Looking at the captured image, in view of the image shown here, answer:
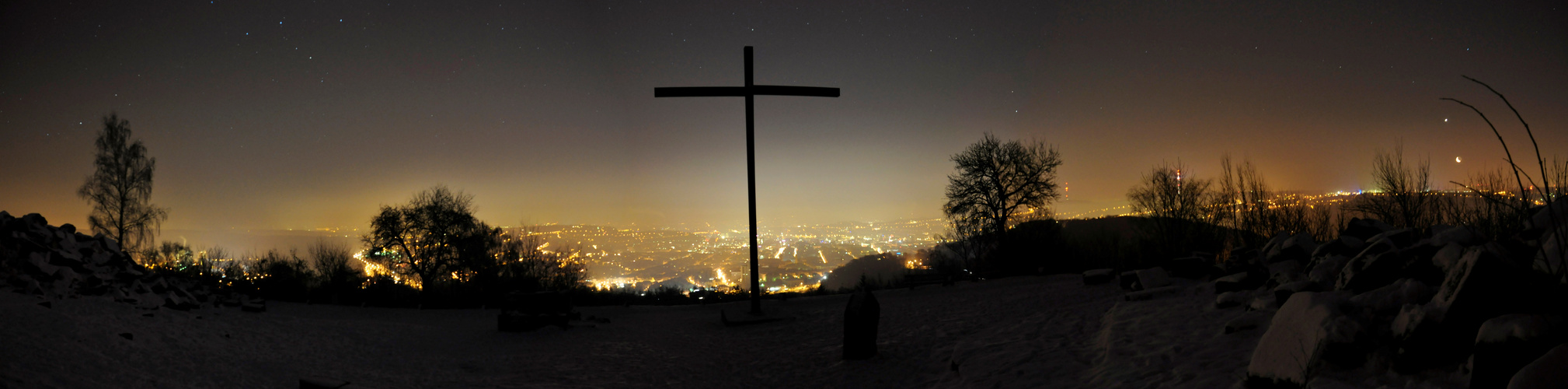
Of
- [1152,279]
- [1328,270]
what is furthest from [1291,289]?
[1152,279]

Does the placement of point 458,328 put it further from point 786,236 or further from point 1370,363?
point 786,236

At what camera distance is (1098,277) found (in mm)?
14086

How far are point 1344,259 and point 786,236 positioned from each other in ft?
152

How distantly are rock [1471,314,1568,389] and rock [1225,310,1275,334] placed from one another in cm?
261

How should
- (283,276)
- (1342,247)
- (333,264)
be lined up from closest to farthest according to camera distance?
1. (1342,247)
2. (283,276)
3. (333,264)

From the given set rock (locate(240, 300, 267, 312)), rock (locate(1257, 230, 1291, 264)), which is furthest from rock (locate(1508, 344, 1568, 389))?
rock (locate(240, 300, 267, 312))

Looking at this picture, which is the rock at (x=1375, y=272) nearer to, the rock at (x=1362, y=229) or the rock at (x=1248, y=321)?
the rock at (x=1248, y=321)

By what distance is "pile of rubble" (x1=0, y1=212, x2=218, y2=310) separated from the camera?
9.86 meters

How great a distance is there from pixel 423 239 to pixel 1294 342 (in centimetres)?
2906

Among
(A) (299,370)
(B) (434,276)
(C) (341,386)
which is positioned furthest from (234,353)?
(B) (434,276)

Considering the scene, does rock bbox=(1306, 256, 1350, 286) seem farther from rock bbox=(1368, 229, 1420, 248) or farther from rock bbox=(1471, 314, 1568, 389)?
rock bbox=(1471, 314, 1568, 389)

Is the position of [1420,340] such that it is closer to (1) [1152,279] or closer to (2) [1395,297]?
(2) [1395,297]

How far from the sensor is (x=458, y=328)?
13.6 metres

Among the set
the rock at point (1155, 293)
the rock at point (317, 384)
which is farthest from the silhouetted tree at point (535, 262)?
the rock at point (1155, 293)
